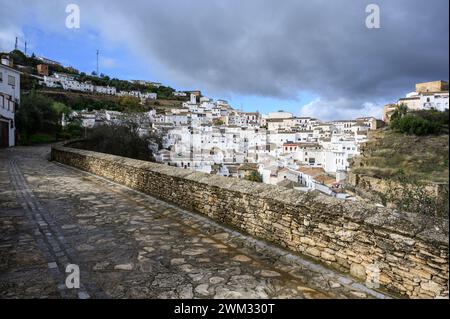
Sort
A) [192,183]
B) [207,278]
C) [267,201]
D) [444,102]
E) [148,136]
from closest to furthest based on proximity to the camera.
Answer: [444,102]
[207,278]
[267,201]
[192,183]
[148,136]

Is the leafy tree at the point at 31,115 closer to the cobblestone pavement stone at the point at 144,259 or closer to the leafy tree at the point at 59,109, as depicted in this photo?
the leafy tree at the point at 59,109

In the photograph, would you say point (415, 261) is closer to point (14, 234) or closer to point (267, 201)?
point (267, 201)

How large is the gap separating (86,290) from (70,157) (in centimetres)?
1339

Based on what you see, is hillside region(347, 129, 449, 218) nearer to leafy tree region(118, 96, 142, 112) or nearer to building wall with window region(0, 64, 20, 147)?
building wall with window region(0, 64, 20, 147)

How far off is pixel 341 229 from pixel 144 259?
251 cm

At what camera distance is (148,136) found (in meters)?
26.4

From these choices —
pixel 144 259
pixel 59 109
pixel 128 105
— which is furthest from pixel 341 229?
pixel 128 105

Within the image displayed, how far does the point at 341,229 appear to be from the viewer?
341 cm

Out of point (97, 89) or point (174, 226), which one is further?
point (97, 89)

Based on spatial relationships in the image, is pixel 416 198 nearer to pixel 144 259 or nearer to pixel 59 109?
pixel 144 259

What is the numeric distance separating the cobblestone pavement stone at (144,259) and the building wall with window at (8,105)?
23376mm

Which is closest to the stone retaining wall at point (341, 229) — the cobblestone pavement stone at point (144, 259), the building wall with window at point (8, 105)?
the cobblestone pavement stone at point (144, 259)

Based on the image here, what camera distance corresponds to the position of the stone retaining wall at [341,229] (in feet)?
8.84

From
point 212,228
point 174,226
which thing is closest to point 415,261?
point 212,228
